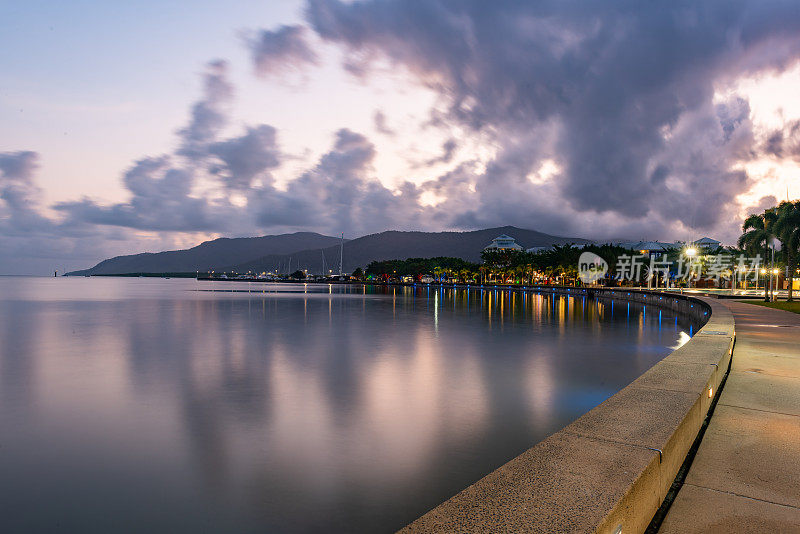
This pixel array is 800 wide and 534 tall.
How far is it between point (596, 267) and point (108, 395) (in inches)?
5232

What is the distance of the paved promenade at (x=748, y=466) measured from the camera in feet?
15.6

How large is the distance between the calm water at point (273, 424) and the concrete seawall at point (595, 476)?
3535 mm

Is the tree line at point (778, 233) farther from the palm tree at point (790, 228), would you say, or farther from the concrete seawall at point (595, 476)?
the concrete seawall at point (595, 476)

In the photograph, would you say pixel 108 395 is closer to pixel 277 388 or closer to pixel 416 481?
pixel 277 388

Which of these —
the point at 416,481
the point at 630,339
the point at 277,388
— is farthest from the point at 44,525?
the point at 630,339

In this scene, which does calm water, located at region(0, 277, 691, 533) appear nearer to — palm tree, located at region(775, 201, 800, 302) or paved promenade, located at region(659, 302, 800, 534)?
paved promenade, located at region(659, 302, 800, 534)

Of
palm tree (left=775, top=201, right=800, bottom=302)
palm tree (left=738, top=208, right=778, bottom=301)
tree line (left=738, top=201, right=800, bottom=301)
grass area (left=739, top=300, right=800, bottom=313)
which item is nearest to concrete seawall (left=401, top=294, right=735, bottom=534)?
grass area (left=739, top=300, right=800, bottom=313)

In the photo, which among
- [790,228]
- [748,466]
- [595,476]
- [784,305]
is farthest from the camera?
[790,228]

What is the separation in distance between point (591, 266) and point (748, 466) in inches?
5400

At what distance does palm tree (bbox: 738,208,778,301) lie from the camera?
181 ft

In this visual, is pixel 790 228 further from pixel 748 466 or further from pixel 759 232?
pixel 748 466

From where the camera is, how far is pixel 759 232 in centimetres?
5566

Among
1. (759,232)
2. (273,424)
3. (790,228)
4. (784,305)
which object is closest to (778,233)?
(790,228)

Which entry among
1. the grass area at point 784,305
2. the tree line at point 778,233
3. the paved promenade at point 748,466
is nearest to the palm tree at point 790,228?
the tree line at point 778,233
